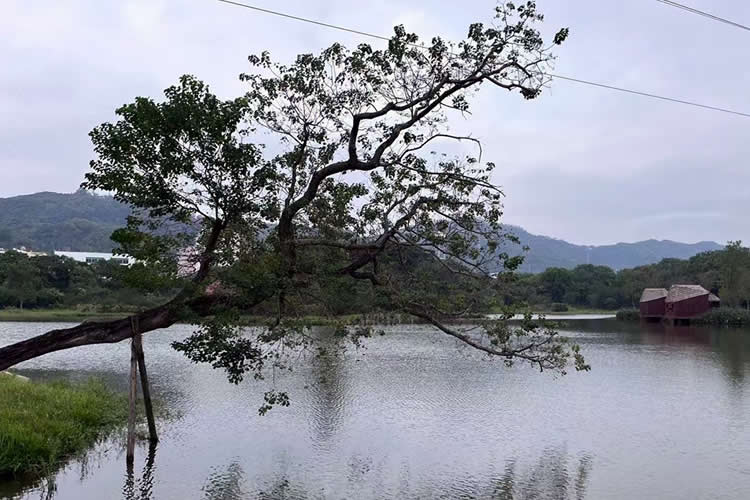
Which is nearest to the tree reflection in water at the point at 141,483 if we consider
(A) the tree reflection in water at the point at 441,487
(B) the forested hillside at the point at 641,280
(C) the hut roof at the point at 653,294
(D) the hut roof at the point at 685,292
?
(A) the tree reflection in water at the point at 441,487

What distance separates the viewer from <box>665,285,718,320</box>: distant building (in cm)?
4950

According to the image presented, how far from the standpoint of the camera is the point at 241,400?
16.0 metres

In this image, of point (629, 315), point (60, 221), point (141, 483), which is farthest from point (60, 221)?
point (141, 483)

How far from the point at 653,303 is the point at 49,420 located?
49.9 meters

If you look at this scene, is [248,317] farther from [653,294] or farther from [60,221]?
[60,221]

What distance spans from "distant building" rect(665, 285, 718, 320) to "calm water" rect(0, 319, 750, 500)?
2815cm

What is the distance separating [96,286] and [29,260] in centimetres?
517

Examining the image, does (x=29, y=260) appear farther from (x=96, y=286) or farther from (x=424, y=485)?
(x=424, y=485)

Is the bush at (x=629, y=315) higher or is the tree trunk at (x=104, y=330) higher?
the tree trunk at (x=104, y=330)

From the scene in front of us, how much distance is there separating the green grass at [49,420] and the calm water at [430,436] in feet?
1.48

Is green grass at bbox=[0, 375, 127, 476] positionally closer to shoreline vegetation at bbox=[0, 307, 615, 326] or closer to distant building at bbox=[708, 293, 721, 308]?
shoreline vegetation at bbox=[0, 307, 615, 326]

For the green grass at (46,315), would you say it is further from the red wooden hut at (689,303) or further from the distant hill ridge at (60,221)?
the distant hill ridge at (60,221)

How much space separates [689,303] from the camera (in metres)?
49.8

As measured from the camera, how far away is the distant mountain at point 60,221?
100 m
